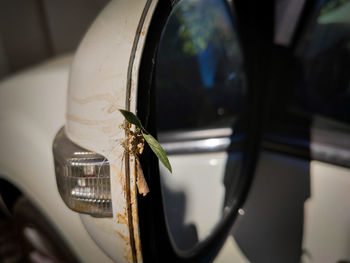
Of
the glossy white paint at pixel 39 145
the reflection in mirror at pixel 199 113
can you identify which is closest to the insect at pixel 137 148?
the glossy white paint at pixel 39 145

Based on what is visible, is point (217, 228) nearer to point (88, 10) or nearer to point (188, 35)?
point (188, 35)

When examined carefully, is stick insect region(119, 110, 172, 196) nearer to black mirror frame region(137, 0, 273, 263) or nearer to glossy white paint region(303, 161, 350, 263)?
black mirror frame region(137, 0, 273, 263)

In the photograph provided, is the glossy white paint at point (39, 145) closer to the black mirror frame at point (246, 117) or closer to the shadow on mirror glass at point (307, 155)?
the black mirror frame at point (246, 117)

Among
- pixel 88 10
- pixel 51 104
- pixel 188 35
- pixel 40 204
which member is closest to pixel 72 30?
pixel 88 10

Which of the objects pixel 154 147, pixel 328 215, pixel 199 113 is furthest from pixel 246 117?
pixel 154 147

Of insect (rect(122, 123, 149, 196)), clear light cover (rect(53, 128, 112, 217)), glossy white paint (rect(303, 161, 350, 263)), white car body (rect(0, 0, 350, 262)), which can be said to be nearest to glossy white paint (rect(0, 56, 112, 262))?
white car body (rect(0, 0, 350, 262))

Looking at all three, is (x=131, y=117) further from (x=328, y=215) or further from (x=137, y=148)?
(x=328, y=215)
